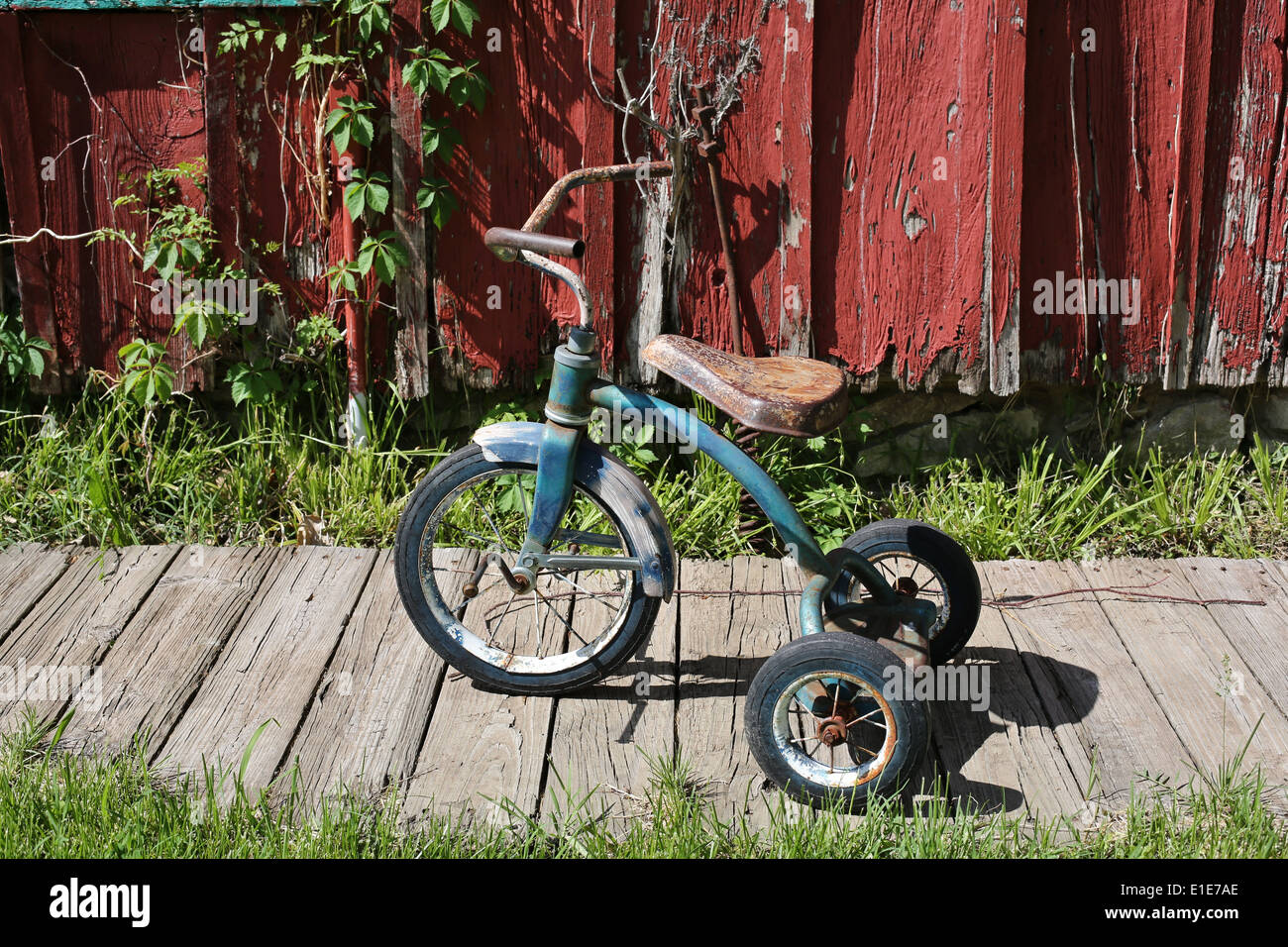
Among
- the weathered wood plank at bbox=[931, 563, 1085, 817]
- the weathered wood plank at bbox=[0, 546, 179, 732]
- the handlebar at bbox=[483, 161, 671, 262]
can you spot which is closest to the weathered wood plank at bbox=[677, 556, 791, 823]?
the weathered wood plank at bbox=[931, 563, 1085, 817]

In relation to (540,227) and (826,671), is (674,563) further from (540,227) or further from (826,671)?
(540,227)

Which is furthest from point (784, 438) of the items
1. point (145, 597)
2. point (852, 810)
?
point (145, 597)

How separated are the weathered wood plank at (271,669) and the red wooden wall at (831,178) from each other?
2.70ft

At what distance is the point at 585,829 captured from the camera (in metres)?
2.76

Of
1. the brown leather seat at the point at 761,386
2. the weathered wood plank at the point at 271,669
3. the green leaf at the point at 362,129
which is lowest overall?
the weathered wood plank at the point at 271,669

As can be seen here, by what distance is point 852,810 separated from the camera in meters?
2.84

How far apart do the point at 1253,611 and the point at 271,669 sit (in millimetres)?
2909

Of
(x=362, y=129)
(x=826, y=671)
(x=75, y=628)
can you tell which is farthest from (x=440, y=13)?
(x=826, y=671)

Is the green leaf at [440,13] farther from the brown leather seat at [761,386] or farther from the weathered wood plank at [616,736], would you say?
the weathered wood plank at [616,736]

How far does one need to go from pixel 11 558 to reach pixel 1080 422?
3653 mm

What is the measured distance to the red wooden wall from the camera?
155 inches

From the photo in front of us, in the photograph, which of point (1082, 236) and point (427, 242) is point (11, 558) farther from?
point (1082, 236)

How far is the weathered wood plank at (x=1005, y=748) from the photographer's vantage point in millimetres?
2912

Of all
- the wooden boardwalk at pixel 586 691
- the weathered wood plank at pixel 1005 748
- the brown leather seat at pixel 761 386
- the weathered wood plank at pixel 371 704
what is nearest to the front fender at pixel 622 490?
the brown leather seat at pixel 761 386
